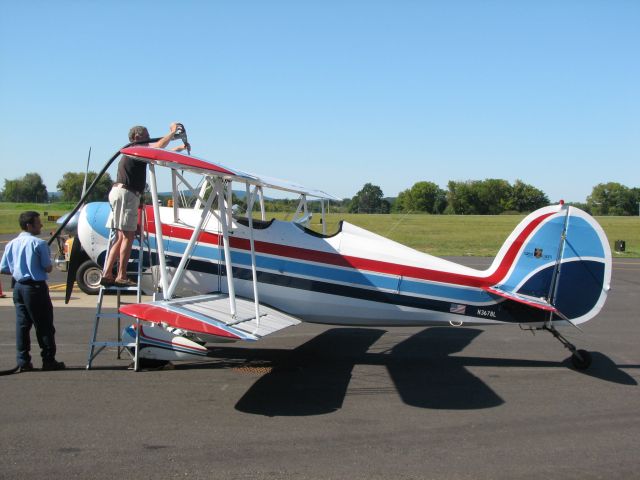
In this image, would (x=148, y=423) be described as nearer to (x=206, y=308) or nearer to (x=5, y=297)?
(x=206, y=308)

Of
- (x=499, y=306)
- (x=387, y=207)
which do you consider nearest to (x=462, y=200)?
(x=387, y=207)

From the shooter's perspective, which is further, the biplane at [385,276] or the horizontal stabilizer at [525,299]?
the biplane at [385,276]

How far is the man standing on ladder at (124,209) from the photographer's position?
6953 mm

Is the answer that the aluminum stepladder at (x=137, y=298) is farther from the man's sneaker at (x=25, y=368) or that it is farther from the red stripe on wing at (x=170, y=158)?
the red stripe on wing at (x=170, y=158)

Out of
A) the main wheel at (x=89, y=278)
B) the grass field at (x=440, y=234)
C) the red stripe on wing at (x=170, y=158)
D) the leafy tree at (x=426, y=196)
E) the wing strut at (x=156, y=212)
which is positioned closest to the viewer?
the red stripe on wing at (x=170, y=158)

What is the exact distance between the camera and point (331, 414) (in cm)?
562

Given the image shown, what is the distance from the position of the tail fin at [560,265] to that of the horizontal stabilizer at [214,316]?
2808mm

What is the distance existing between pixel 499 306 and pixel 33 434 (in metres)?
5.26

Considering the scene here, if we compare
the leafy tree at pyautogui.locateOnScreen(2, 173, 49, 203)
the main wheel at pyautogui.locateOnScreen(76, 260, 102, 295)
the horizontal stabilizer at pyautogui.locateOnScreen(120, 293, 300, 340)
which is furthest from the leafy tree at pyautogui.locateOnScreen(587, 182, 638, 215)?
the horizontal stabilizer at pyautogui.locateOnScreen(120, 293, 300, 340)

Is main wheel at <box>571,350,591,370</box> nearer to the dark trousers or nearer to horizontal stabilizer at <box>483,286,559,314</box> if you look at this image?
horizontal stabilizer at <box>483,286,559,314</box>

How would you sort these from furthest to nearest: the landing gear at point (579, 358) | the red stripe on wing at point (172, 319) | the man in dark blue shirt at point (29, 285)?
the landing gear at point (579, 358) < the man in dark blue shirt at point (29, 285) < the red stripe on wing at point (172, 319)

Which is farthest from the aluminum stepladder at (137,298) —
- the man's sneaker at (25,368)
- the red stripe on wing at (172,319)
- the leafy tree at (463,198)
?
the leafy tree at (463,198)

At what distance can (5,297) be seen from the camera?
12328mm

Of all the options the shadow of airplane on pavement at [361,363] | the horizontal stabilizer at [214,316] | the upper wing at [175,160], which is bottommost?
the shadow of airplane on pavement at [361,363]
